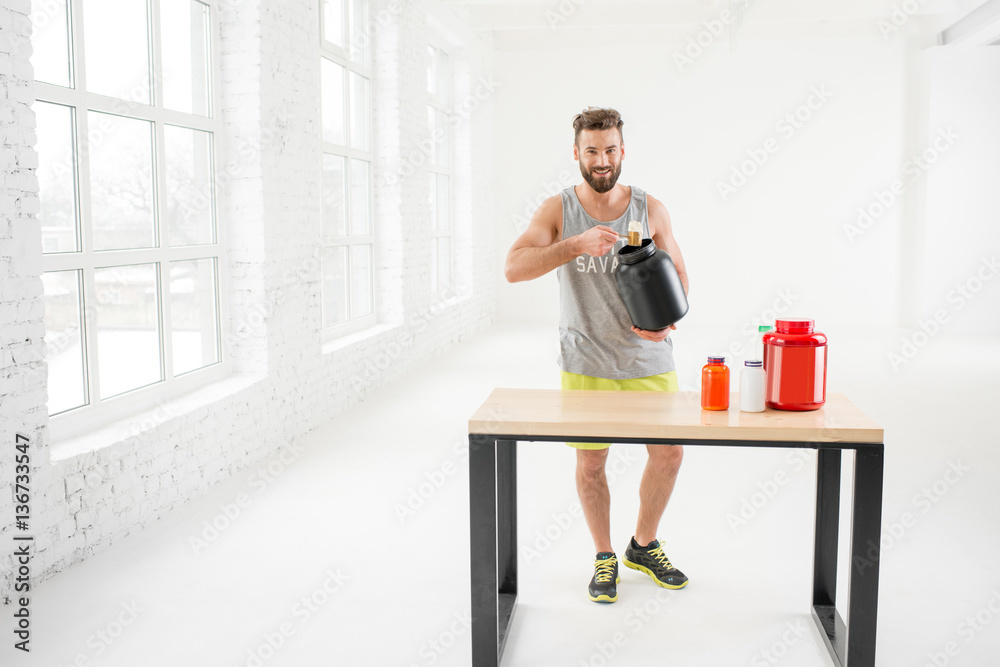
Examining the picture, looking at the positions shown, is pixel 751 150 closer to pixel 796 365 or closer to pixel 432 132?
pixel 432 132

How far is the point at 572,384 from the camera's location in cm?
267

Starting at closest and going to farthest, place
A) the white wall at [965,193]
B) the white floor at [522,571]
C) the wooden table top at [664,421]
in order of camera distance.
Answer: the wooden table top at [664,421], the white floor at [522,571], the white wall at [965,193]

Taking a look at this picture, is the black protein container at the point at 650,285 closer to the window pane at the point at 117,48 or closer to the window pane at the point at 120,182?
the window pane at the point at 120,182

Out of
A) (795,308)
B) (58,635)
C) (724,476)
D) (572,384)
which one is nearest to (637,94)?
(795,308)

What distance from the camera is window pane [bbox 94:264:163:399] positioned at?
130 inches

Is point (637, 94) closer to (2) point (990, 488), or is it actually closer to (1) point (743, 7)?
(1) point (743, 7)

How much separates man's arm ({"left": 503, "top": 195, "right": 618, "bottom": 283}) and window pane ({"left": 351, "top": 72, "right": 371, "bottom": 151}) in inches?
143

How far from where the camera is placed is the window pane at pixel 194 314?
3.84 meters

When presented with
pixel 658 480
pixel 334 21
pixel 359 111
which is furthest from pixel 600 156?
pixel 359 111

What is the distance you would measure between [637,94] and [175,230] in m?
7.19

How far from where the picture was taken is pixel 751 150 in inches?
390

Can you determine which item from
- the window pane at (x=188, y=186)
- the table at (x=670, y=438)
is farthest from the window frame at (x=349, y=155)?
the table at (x=670, y=438)

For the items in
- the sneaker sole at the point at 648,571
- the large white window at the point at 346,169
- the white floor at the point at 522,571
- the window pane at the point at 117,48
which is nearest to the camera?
the white floor at the point at 522,571

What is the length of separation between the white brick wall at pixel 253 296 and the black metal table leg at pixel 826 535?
7.60ft
